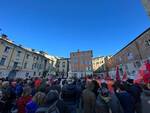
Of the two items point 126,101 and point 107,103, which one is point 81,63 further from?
point 107,103

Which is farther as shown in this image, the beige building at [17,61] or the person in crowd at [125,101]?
the beige building at [17,61]

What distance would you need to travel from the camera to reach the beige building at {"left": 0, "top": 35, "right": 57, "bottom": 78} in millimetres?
27716

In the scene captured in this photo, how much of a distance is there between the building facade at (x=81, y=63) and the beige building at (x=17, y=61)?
13.4 metres

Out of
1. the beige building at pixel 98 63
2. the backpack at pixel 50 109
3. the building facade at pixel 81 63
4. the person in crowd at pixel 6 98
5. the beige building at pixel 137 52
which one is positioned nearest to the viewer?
the backpack at pixel 50 109

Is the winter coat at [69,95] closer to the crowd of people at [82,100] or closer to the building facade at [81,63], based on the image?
the crowd of people at [82,100]

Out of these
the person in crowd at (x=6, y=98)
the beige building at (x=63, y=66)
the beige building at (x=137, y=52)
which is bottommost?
the person in crowd at (x=6, y=98)

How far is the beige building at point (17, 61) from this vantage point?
27716mm

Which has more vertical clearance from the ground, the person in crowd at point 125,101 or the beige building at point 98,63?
the beige building at point 98,63

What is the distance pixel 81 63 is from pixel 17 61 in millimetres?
22942

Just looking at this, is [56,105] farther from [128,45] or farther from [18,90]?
[128,45]

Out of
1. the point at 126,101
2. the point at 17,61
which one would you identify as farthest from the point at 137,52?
the point at 17,61

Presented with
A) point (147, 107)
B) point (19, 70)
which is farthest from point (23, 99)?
point (19, 70)

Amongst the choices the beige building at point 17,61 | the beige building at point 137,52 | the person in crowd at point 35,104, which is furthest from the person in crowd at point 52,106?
the beige building at point 17,61

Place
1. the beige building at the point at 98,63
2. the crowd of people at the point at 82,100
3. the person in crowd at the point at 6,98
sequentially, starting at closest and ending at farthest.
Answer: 1. the crowd of people at the point at 82,100
2. the person in crowd at the point at 6,98
3. the beige building at the point at 98,63
